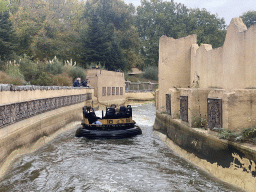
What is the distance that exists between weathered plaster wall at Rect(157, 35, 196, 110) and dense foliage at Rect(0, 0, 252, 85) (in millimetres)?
12675

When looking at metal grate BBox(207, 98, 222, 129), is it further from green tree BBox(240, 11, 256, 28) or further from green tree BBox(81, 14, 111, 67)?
green tree BBox(240, 11, 256, 28)

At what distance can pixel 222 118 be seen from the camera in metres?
6.91

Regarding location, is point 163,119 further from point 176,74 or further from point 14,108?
point 14,108

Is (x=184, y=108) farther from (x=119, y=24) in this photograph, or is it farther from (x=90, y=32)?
(x=119, y=24)

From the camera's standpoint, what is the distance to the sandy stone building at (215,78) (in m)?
6.55

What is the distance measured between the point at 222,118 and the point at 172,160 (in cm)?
264

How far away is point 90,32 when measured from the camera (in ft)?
144

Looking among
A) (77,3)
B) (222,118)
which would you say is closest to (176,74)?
(222,118)

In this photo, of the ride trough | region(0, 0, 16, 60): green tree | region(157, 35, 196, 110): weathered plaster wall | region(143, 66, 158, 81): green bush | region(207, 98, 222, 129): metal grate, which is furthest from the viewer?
region(143, 66, 158, 81): green bush

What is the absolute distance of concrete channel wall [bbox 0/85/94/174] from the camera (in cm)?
802

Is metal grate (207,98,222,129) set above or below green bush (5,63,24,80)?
below

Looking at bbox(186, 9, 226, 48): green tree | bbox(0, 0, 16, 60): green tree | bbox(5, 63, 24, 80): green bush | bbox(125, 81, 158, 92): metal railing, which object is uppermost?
bbox(186, 9, 226, 48): green tree

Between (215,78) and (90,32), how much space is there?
118 feet

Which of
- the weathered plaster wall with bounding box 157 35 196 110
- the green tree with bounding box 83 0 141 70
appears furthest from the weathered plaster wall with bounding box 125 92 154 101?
the weathered plaster wall with bounding box 157 35 196 110
